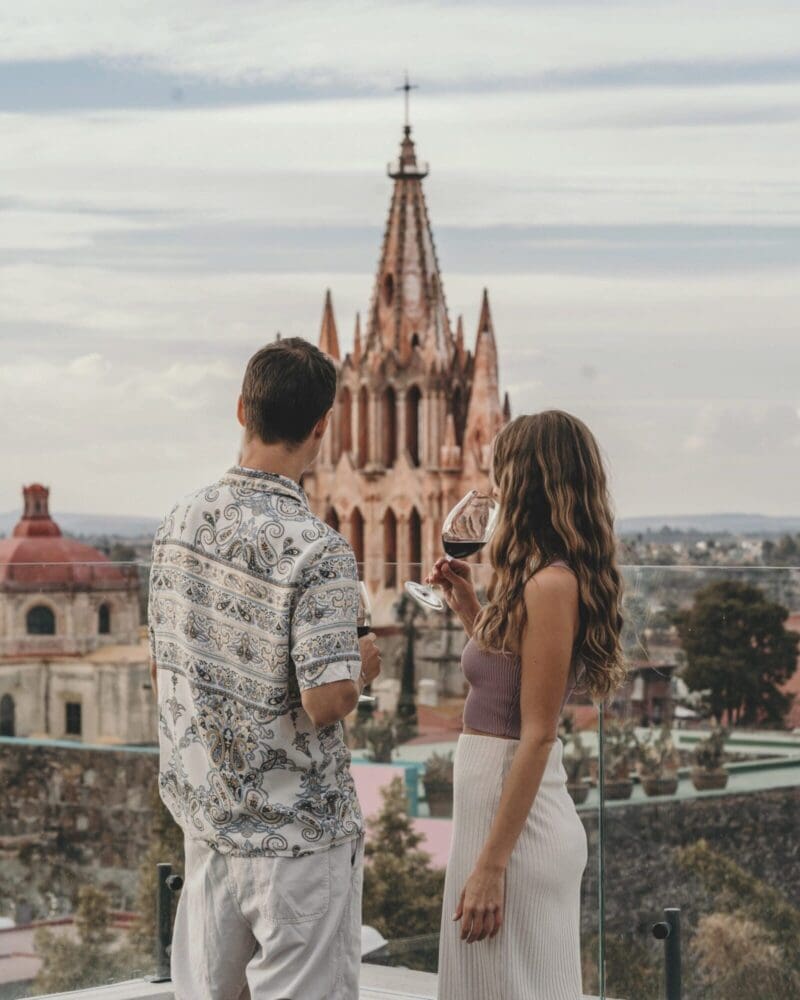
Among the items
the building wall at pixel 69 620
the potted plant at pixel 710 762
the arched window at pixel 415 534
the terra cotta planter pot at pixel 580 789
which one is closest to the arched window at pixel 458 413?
the arched window at pixel 415 534

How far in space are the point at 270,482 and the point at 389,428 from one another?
208 feet

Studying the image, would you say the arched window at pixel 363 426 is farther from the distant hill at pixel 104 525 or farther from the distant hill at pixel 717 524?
the distant hill at pixel 717 524

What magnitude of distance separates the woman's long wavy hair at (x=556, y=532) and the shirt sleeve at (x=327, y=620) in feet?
0.93

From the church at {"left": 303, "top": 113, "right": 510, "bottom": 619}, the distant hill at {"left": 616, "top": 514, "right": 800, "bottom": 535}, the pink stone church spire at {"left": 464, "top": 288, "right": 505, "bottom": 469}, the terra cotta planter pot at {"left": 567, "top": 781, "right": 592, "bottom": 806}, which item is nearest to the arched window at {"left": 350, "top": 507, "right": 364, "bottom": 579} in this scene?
the church at {"left": 303, "top": 113, "right": 510, "bottom": 619}

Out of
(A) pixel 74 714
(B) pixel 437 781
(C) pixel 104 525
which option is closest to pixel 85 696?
(A) pixel 74 714

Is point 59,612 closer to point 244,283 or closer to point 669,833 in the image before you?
point 669,833

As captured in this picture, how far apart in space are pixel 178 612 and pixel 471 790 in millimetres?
497

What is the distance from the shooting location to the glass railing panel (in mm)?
3688

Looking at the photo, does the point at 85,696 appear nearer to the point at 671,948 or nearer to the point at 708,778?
the point at 708,778

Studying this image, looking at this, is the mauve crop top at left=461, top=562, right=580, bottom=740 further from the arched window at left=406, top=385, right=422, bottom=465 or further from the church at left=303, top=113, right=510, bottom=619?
the arched window at left=406, top=385, right=422, bottom=465

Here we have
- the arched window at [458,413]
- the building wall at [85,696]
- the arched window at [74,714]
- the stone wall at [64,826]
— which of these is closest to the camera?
the stone wall at [64,826]

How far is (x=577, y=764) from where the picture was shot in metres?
4.00

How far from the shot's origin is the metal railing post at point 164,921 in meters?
3.95

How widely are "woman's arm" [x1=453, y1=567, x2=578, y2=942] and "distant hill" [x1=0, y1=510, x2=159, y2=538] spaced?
63455 mm
